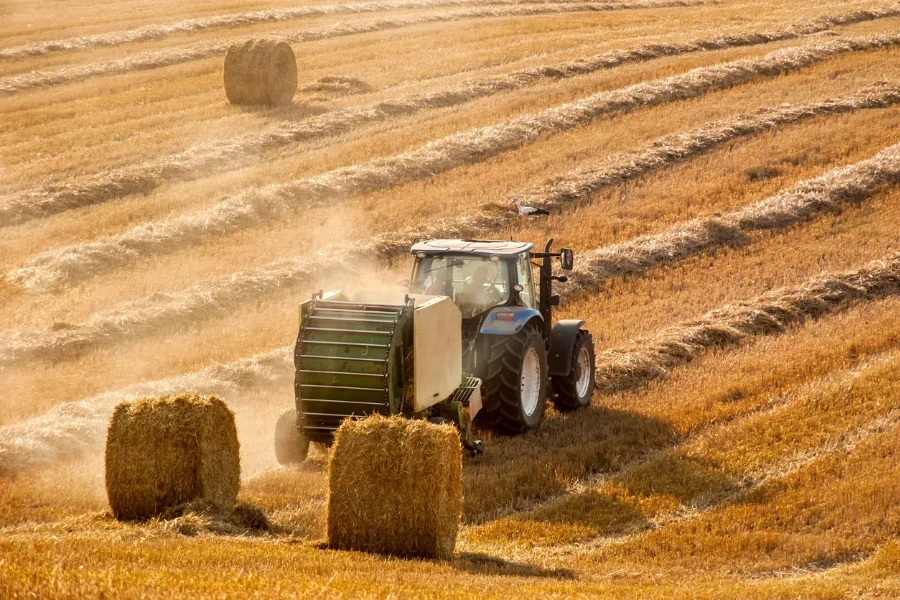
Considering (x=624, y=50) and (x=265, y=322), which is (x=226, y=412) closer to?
(x=265, y=322)

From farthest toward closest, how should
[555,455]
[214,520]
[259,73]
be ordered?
[259,73] < [555,455] < [214,520]

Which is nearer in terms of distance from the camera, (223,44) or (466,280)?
(466,280)

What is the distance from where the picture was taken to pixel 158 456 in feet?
28.5

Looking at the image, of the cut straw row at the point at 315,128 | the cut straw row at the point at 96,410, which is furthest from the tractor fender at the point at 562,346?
the cut straw row at the point at 315,128

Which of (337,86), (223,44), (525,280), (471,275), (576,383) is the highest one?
(223,44)

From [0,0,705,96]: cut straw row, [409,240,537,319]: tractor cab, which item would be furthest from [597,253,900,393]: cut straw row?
[0,0,705,96]: cut straw row

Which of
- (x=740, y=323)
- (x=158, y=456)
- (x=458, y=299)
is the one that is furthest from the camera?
(x=740, y=323)

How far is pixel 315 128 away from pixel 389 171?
12.0ft

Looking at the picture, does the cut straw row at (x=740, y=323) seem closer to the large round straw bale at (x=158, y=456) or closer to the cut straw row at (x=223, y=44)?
the large round straw bale at (x=158, y=456)

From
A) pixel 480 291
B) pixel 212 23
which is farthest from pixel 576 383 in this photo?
pixel 212 23

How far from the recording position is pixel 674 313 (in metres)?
15.6

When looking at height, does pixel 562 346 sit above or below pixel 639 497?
above

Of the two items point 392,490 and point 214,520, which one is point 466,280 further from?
point 214,520

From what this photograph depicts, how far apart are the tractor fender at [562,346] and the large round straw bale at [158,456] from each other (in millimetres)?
4654
